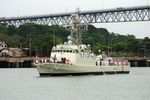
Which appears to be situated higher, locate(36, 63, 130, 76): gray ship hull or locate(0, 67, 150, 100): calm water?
locate(36, 63, 130, 76): gray ship hull

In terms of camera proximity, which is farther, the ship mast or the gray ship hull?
the ship mast

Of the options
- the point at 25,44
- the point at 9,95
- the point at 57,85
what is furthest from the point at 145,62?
the point at 9,95

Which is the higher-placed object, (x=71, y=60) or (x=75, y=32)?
(x=75, y=32)

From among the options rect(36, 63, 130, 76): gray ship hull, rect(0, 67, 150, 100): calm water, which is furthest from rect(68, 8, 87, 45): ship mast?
rect(0, 67, 150, 100): calm water

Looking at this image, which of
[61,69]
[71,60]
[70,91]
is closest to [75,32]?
[71,60]

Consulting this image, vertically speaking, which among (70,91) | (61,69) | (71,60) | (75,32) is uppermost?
(75,32)

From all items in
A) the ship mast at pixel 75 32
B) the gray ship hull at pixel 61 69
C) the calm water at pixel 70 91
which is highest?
the ship mast at pixel 75 32

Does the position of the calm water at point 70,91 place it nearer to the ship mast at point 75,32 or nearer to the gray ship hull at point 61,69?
the gray ship hull at point 61,69

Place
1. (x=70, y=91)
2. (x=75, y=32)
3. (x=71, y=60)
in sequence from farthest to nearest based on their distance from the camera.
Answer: (x=75, y=32) → (x=71, y=60) → (x=70, y=91)

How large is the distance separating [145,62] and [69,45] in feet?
332

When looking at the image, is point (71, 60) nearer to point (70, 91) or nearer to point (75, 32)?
point (75, 32)

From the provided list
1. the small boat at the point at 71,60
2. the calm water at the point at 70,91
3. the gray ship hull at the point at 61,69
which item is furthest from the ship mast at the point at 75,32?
the calm water at the point at 70,91

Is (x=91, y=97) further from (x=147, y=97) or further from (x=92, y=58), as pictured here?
(x=92, y=58)

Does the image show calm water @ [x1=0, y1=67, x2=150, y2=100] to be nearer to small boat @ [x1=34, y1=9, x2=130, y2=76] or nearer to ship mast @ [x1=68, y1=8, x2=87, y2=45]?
small boat @ [x1=34, y1=9, x2=130, y2=76]
